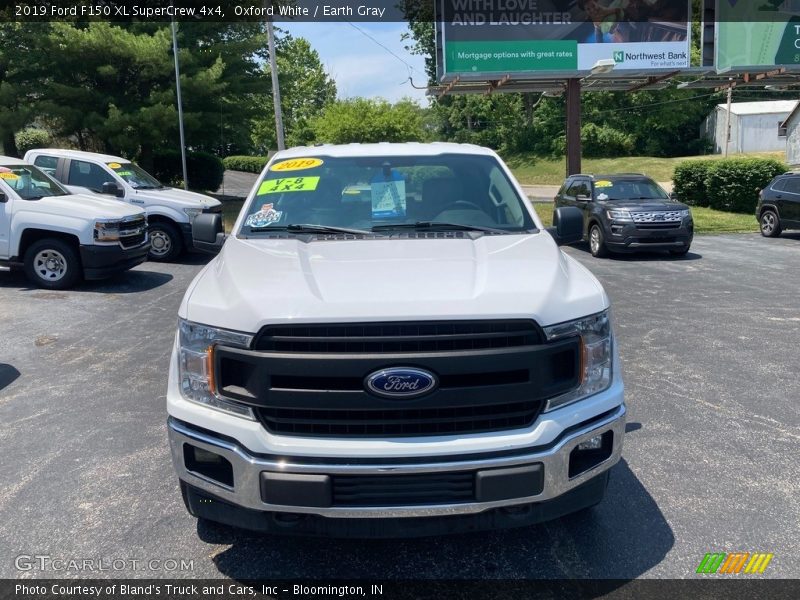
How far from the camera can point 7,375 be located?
636cm

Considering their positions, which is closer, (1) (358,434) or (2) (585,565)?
(1) (358,434)

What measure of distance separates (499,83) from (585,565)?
821 inches

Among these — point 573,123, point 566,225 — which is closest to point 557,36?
point 573,123

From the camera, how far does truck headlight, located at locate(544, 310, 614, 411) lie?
114 inches

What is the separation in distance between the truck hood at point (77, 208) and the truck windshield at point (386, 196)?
655 cm

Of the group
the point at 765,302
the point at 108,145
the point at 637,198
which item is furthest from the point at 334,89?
the point at 765,302

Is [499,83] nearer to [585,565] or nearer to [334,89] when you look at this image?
[585,565]

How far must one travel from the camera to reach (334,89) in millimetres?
70562

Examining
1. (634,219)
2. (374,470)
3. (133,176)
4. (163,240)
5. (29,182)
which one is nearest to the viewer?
(374,470)

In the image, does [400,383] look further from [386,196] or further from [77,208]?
[77,208]

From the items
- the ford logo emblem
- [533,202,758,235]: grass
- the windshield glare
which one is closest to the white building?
[533,202,758,235]: grass

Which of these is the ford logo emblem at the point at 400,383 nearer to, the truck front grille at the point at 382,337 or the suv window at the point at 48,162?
the truck front grille at the point at 382,337

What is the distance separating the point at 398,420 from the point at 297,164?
2461 mm

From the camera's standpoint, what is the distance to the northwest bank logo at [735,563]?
3.17 meters
